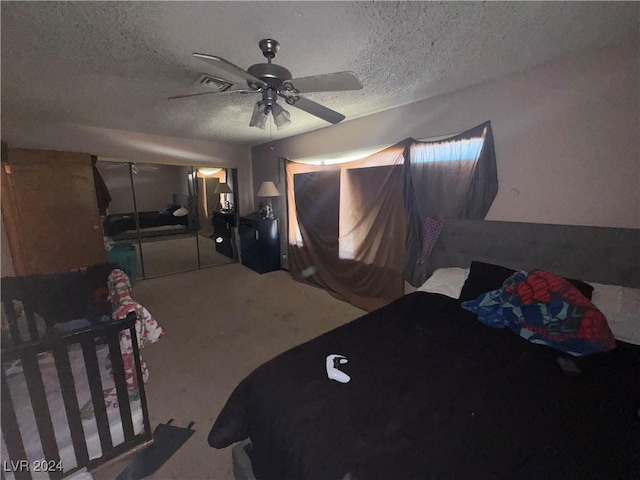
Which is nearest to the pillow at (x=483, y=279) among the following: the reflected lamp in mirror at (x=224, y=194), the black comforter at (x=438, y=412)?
the black comforter at (x=438, y=412)

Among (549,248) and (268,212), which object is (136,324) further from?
(268,212)

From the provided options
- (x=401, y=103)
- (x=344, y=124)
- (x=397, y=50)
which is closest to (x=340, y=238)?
(x=344, y=124)

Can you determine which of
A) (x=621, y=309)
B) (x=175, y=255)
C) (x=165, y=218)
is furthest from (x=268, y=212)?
(x=621, y=309)

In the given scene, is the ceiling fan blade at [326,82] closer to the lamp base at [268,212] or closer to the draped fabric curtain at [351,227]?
the draped fabric curtain at [351,227]

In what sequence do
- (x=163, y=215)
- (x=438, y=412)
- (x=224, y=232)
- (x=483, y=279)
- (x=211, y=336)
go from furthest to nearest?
(x=224, y=232) < (x=163, y=215) < (x=211, y=336) < (x=483, y=279) < (x=438, y=412)

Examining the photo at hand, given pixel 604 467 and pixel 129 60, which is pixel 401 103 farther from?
pixel 604 467

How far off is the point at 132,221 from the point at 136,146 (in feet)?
3.72

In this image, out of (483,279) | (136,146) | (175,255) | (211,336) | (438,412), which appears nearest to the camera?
(438,412)

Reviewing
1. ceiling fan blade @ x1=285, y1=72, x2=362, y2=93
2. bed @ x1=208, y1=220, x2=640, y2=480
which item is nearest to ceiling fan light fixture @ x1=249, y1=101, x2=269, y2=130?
ceiling fan blade @ x1=285, y1=72, x2=362, y2=93

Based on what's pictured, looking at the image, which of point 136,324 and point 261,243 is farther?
point 261,243

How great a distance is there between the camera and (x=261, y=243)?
4.48 meters

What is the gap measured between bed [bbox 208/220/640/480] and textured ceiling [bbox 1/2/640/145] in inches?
49.8

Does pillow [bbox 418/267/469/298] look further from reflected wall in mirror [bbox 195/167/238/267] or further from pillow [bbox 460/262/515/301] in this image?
reflected wall in mirror [bbox 195/167/238/267]

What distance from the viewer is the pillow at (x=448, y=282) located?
2154 mm
